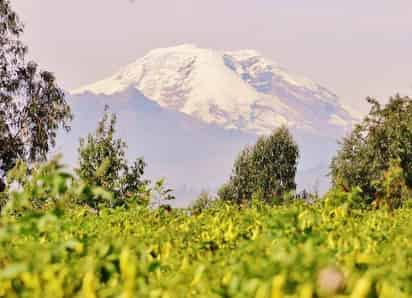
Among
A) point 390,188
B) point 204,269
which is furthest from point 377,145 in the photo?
point 204,269

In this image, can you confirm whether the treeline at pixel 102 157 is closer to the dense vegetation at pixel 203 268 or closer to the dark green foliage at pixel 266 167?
the dense vegetation at pixel 203 268

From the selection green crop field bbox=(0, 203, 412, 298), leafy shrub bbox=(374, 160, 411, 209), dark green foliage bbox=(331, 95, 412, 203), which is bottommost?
green crop field bbox=(0, 203, 412, 298)

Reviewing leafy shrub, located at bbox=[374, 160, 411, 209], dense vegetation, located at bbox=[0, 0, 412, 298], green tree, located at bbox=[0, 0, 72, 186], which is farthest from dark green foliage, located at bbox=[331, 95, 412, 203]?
dense vegetation, located at bbox=[0, 0, 412, 298]

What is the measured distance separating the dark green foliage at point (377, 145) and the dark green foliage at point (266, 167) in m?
33.0

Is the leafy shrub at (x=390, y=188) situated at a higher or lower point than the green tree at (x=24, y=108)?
lower

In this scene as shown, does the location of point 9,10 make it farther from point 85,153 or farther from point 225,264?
point 225,264

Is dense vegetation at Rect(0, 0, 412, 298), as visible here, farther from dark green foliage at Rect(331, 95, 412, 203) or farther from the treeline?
dark green foliage at Rect(331, 95, 412, 203)

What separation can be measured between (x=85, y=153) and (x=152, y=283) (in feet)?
146

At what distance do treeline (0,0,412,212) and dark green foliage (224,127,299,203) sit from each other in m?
32.9

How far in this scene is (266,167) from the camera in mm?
108562

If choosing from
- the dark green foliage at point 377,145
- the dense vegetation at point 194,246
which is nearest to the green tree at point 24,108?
the dark green foliage at point 377,145

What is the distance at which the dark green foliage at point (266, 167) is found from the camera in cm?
10744

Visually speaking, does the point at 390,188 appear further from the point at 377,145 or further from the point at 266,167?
the point at 266,167

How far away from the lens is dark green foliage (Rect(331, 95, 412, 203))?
6269cm
